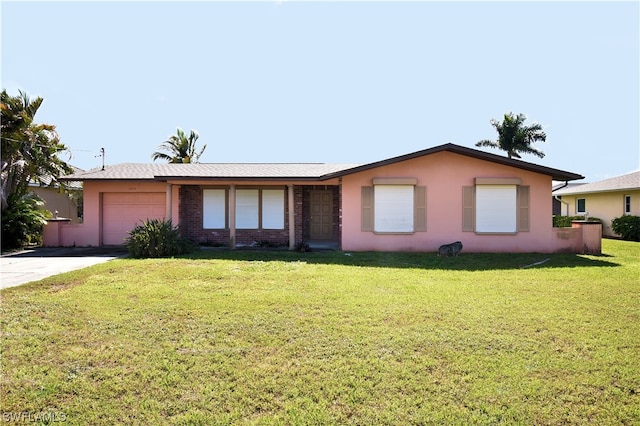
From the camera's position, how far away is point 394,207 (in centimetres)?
1238

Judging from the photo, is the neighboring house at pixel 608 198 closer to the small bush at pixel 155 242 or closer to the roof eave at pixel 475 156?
the roof eave at pixel 475 156

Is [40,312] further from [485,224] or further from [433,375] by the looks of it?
[485,224]

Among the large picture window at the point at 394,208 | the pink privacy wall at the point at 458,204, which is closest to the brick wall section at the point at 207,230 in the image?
the large picture window at the point at 394,208

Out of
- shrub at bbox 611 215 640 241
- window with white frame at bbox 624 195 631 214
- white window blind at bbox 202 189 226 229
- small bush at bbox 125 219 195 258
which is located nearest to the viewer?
small bush at bbox 125 219 195 258

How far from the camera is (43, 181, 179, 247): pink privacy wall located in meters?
14.3

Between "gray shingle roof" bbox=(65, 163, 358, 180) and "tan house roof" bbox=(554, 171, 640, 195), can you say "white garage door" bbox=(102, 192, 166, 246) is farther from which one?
"tan house roof" bbox=(554, 171, 640, 195)

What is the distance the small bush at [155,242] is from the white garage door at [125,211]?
10.9 feet

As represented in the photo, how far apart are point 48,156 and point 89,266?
33.4 feet

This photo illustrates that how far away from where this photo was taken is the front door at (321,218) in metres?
15.3

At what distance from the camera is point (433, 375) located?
3.67 meters

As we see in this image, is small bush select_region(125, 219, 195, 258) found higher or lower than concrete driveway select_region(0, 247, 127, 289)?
higher

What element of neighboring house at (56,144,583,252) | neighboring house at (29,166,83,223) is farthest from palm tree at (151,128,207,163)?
neighboring house at (56,144,583,252)

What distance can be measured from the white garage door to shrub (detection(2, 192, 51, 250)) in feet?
6.80

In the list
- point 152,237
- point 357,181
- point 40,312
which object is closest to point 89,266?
point 152,237
